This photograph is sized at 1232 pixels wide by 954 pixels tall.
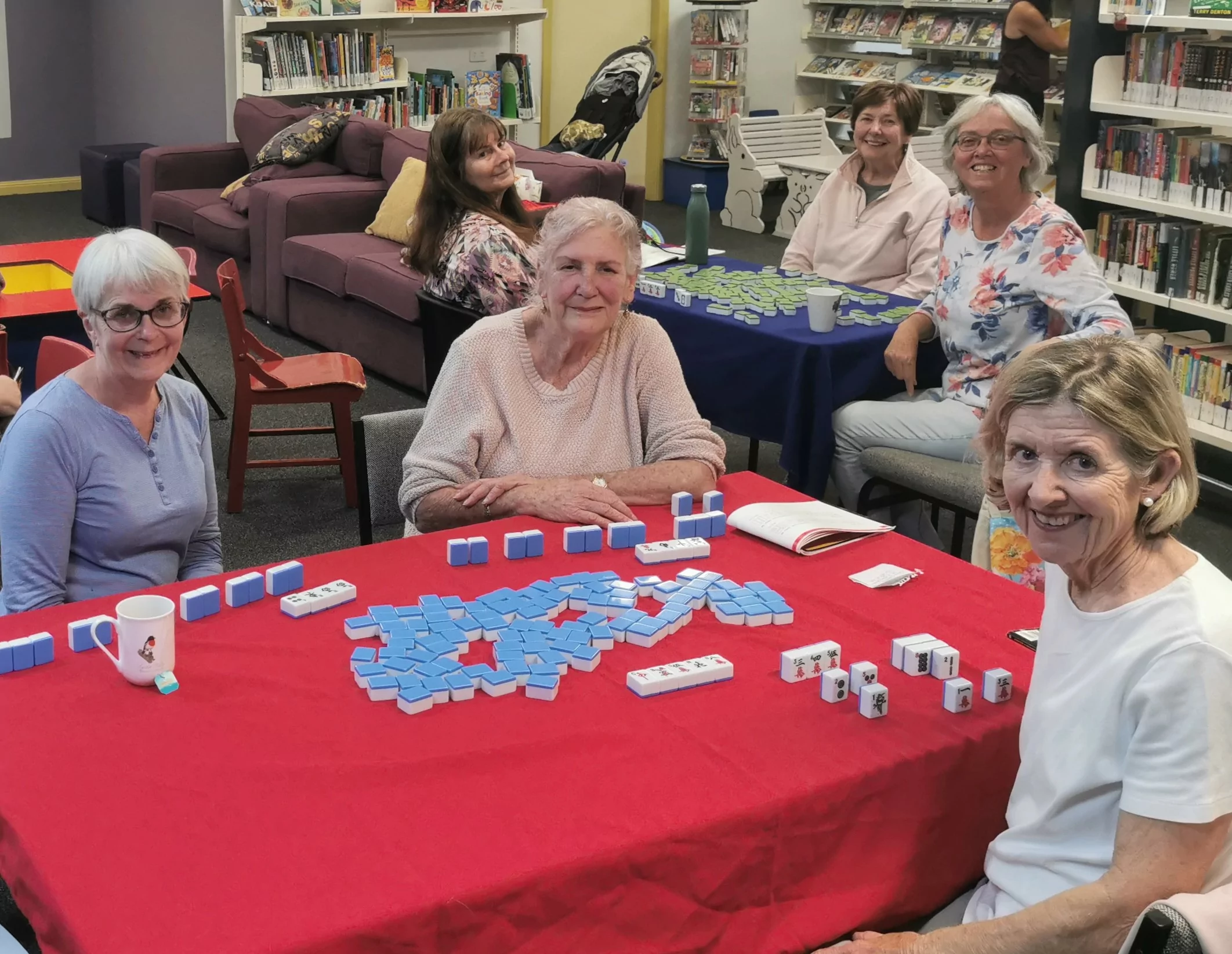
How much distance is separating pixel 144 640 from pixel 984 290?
250 cm

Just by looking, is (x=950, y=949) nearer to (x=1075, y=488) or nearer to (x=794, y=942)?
(x=794, y=942)

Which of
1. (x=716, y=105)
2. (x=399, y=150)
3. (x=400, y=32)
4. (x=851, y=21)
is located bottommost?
(x=399, y=150)

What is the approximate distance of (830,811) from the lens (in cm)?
156

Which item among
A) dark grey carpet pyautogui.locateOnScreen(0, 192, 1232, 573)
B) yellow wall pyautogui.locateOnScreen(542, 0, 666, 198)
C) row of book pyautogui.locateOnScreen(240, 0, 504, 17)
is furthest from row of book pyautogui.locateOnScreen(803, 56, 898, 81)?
dark grey carpet pyautogui.locateOnScreen(0, 192, 1232, 573)

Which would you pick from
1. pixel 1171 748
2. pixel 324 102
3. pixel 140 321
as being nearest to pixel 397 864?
pixel 1171 748

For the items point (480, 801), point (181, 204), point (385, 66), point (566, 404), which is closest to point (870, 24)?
point (385, 66)

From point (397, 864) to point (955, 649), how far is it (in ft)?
2.80

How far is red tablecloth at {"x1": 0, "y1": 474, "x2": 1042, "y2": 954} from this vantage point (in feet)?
4.42

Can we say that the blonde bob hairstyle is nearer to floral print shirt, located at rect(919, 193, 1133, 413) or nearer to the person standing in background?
floral print shirt, located at rect(919, 193, 1133, 413)

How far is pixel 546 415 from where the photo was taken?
8.54ft

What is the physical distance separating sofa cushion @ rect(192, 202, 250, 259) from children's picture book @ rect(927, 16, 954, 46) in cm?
511

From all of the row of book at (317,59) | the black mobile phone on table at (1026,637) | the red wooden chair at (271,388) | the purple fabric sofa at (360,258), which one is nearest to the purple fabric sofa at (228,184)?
the purple fabric sofa at (360,258)

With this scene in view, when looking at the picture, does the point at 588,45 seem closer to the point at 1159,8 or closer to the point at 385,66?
the point at 385,66

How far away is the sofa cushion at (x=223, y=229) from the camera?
686 cm
